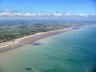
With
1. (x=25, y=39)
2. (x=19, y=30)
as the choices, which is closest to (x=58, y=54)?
(x=25, y=39)

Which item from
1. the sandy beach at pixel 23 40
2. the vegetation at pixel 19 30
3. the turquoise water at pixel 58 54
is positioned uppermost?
the vegetation at pixel 19 30

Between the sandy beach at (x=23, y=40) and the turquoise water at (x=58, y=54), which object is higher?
the sandy beach at (x=23, y=40)

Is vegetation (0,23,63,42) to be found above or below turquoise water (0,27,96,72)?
above

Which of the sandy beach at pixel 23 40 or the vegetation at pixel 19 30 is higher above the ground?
the vegetation at pixel 19 30

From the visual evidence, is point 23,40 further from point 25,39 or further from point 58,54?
point 58,54

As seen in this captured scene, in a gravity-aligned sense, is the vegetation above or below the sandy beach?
above

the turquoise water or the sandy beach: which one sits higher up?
the sandy beach

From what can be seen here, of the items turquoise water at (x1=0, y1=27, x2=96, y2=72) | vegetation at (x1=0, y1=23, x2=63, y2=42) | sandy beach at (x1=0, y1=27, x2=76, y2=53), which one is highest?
vegetation at (x1=0, y1=23, x2=63, y2=42)

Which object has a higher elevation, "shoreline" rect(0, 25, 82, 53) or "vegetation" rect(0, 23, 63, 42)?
"vegetation" rect(0, 23, 63, 42)
